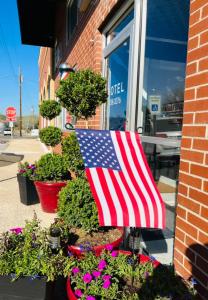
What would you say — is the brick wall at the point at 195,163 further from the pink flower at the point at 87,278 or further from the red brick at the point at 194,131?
the pink flower at the point at 87,278

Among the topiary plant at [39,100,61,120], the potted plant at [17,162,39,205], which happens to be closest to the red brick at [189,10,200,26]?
the potted plant at [17,162,39,205]

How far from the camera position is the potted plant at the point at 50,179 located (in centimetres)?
448

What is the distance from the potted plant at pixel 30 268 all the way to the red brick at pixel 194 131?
128cm

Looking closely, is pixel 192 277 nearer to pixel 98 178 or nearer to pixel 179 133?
pixel 98 178

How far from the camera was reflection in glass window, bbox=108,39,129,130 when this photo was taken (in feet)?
12.5

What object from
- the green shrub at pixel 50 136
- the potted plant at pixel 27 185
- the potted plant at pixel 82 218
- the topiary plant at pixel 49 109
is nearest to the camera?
the potted plant at pixel 82 218

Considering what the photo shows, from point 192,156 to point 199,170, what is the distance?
0.12 meters

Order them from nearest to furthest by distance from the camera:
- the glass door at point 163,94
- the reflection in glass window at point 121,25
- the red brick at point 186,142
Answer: the red brick at point 186,142 < the glass door at point 163,94 < the reflection in glass window at point 121,25

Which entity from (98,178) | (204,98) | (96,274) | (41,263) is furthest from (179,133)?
(41,263)

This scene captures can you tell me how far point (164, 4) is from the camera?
10.5 ft

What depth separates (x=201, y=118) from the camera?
1890mm

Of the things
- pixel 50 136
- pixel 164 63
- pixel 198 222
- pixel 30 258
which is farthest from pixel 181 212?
pixel 50 136

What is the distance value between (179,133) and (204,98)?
0.78 metres

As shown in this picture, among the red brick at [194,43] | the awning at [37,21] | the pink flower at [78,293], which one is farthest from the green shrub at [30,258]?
the awning at [37,21]
